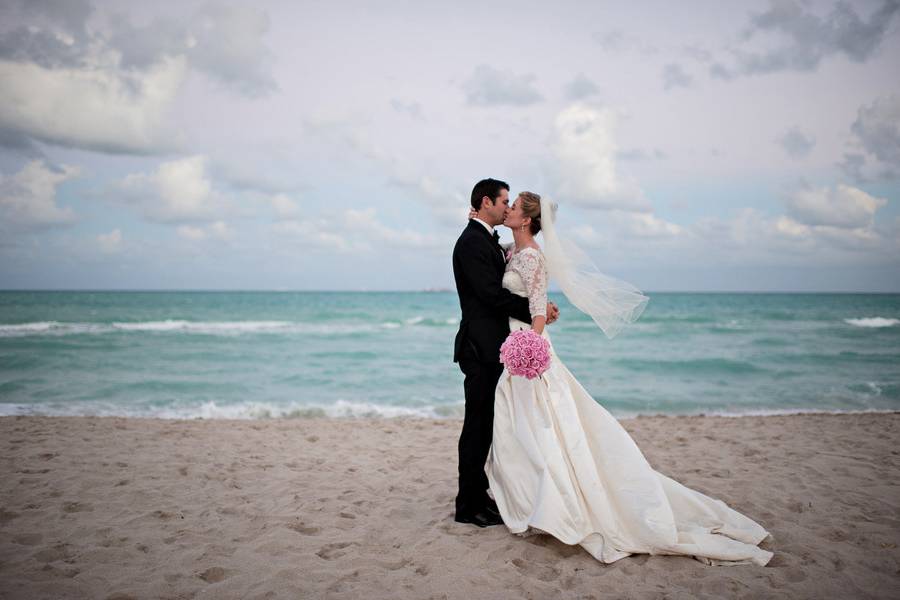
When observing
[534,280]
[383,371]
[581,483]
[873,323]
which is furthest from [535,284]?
[873,323]

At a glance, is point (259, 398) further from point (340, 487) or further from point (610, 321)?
point (610, 321)

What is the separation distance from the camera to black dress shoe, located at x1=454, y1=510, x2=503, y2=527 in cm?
420

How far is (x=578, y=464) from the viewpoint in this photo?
12.3ft

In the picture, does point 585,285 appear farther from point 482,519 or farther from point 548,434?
point 482,519

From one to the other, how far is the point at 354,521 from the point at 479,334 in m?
1.82

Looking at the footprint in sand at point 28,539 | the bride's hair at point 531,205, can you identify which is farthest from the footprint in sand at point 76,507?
the bride's hair at point 531,205

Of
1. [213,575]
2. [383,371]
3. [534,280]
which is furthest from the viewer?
[383,371]

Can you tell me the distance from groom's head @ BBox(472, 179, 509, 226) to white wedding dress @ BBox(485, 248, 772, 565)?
1.08 ft

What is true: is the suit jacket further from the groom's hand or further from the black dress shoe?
the black dress shoe

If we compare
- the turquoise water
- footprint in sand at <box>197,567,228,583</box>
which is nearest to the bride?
footprint in sand at <box>197,567,228,583</box>

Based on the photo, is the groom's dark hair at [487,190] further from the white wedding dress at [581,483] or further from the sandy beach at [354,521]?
the sandy beach at [354,521]

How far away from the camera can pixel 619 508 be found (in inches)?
146

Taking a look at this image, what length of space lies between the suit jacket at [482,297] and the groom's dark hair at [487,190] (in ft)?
0.53

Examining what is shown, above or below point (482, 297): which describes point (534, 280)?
above
